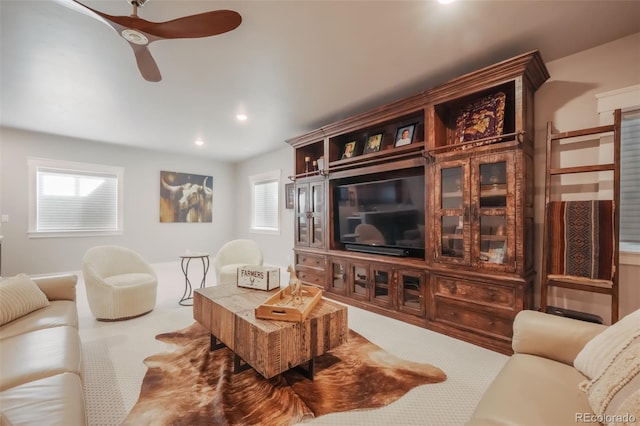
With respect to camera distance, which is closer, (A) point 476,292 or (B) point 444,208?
(A) point 476,292

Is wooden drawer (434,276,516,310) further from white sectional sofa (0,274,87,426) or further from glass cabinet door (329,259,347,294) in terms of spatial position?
white sectional sofa (0,274,87,426)

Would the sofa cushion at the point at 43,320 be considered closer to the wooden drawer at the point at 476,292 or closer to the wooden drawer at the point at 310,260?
the wooden drawer at the point at 310,260

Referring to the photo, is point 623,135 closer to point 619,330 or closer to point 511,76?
point 511,76

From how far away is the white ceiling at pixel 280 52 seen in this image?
1856 millimetres

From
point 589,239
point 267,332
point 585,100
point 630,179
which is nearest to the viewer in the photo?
point 267,332

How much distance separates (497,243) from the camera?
2.32 meters

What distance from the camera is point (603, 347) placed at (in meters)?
1.08

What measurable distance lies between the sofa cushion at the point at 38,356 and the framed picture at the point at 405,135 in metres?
3.20

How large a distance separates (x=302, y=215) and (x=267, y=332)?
268 cm

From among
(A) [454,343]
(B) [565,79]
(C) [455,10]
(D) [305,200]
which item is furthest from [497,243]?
(D) [305,200]

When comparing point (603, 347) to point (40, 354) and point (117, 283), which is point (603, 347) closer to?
point (40, 354)

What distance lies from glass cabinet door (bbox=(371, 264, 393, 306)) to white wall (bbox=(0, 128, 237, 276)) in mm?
4926

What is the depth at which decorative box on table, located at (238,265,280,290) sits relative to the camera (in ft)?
7.77

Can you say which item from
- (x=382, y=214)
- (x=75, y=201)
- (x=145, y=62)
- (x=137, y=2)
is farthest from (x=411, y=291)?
(x=75, y=201)
